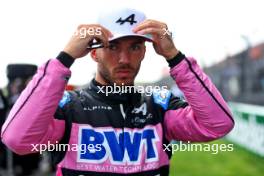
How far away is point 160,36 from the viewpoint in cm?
252

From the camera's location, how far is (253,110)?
11.6 meters

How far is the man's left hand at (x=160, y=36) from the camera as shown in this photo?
2.50m

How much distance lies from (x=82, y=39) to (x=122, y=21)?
308 mm

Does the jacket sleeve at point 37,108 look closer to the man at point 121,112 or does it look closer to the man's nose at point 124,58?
the man at point 121,112

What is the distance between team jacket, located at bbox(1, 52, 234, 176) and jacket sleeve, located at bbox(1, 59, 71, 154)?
15 millimetres

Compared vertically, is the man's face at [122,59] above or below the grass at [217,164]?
above

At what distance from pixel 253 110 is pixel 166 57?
939 centimetres

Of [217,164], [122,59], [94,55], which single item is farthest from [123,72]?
[217,164]

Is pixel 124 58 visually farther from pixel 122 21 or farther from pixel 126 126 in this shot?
pixel 126 126

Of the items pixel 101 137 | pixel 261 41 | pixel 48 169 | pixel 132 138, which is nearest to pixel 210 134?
pixel 132 138

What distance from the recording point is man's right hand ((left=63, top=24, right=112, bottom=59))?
2387 millimetres

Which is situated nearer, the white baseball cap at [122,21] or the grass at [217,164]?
the white baseball cap at [122,21]

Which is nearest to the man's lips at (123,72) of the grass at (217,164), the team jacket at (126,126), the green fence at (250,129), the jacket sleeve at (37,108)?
the team jacket at (126,126)

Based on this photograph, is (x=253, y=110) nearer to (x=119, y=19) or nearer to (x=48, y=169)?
(x=48, y=169)
